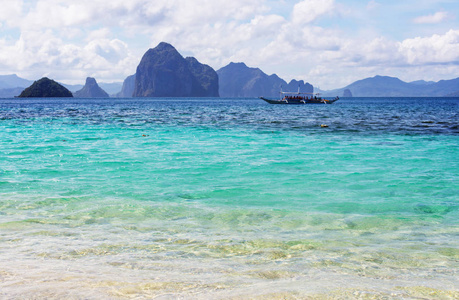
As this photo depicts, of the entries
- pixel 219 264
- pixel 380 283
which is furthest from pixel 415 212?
pixel 219 264

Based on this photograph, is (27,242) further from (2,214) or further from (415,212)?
(415,212)

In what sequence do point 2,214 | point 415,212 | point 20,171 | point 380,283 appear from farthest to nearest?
point 20,171 → point 415,212 → point 2,214 → point 380,283

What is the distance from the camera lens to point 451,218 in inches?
376

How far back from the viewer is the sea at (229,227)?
16.5ft

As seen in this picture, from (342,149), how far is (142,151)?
38.6ft

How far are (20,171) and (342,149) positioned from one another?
665 inches

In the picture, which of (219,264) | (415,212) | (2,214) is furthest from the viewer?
(415,212)

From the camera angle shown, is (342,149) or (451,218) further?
(342,149)

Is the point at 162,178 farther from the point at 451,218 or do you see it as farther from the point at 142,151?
the point at 451,218

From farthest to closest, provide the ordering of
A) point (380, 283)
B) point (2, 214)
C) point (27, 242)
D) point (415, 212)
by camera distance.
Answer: point (415, 212) < point (2, 214) < point (27, 242) < point (380, 283)

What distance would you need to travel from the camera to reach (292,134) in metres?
32.2

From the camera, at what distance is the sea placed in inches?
197

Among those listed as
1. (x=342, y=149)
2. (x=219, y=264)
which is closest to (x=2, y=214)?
(x=219, y=264)

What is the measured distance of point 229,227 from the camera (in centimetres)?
870
